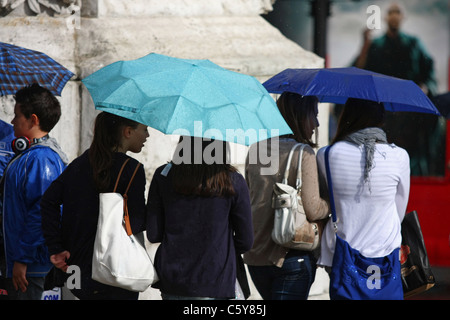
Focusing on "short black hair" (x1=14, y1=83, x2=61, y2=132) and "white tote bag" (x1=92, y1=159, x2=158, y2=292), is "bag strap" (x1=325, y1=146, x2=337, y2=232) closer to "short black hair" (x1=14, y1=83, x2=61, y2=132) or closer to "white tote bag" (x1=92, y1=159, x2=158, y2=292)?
"white tote bag" (x1=92, y1=159, x2=158, y2=292)

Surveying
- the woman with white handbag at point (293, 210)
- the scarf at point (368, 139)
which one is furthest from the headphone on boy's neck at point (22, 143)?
the scarf at point (368, 139)

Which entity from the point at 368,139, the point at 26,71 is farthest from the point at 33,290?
the point at 368,139

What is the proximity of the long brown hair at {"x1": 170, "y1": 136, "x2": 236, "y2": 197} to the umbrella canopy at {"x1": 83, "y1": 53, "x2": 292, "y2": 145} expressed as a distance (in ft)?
0.60

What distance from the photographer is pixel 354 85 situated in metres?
3.99

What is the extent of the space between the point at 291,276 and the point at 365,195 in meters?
0.56

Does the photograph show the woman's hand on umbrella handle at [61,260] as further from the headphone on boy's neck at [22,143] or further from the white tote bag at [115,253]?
the headphone on boy's neck at [22,143]

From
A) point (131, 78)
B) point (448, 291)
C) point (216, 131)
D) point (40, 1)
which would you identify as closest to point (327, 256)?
point (216, 131)

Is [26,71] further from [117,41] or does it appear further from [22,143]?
[117,41]

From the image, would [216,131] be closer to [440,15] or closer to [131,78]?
[131,78]

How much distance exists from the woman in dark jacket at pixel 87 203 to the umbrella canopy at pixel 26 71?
1081 millimetres

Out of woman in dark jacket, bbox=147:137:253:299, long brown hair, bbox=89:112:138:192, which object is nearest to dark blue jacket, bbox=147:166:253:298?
woman in dark jacket, bbox=147:137:253:299

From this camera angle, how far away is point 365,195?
3.92 meters

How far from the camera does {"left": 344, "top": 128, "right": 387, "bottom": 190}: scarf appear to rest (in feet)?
12.8
